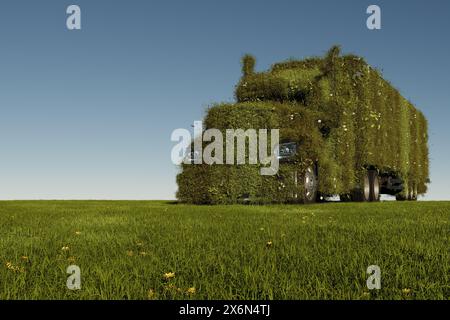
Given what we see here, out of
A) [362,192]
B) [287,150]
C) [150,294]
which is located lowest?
[150,294]

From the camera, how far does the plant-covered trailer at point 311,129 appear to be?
16.6 meters

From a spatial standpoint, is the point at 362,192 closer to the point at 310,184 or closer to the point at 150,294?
the point at 310,184

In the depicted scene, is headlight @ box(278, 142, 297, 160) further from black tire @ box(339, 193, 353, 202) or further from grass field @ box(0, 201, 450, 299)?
grass field @ box(0, 201, 450, 299)

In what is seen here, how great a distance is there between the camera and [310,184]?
17.4 metres

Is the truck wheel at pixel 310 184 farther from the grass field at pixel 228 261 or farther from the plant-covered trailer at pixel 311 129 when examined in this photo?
the grass field at pixel 228 261

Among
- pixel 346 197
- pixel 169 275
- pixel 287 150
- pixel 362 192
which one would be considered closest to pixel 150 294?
pixel 169 275

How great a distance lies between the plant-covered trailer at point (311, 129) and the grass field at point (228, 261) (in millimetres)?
8486

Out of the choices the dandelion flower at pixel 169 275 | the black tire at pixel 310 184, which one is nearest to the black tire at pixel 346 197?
the black tire at pixel 310 184

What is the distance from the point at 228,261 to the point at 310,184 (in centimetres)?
1277

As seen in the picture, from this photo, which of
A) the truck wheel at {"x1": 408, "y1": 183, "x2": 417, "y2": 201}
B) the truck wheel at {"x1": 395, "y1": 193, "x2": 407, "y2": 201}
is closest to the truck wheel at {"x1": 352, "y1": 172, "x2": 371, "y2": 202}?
the truck wheel at {"x1": 395, "y1": 193, "x2": 407, "y2": 201}

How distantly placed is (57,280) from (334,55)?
53.3 ft
